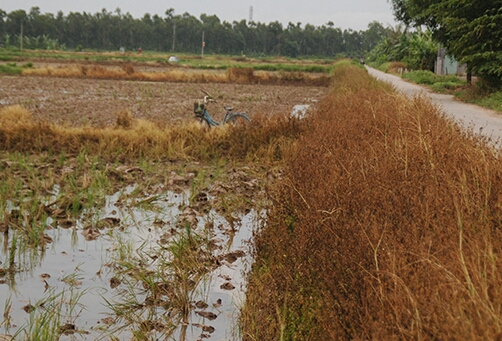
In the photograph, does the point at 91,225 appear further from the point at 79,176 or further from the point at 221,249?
the point at 79,176

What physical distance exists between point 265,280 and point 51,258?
252 centimetres

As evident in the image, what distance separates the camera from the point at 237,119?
44.9ft

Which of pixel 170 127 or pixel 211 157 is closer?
pixel 211 157

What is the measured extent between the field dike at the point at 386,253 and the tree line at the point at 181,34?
120m

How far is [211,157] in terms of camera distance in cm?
1228

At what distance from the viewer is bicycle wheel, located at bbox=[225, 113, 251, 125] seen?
13285mm

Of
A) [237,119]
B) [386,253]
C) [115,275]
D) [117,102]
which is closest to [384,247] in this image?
[386,253]

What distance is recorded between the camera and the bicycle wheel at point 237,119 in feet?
43.6

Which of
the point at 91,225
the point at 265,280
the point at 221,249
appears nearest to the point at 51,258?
the point at 91,225

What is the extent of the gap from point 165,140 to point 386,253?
8836 mm

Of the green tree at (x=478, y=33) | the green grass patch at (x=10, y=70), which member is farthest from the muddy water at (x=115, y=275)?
the green grass patch at (x=10, y=70)

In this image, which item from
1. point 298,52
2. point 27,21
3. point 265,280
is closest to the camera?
point 265,280

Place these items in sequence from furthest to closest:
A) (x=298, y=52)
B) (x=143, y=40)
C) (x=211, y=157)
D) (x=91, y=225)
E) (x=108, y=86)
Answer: (x=298, y=52)
(x=143, y=40)
(x=108, y=86)
(x=211, y=157)
(x=91, y=225)

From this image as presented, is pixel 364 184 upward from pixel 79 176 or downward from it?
upward
